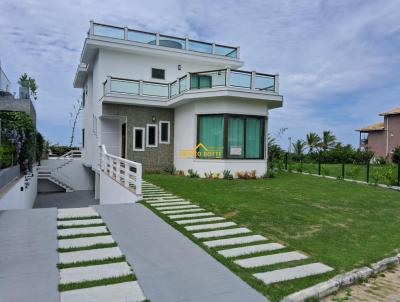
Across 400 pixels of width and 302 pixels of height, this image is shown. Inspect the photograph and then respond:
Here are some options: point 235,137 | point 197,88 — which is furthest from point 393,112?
point 197,88

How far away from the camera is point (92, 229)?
5777 mm

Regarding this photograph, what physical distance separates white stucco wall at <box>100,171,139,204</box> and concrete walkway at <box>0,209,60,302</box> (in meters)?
2.99

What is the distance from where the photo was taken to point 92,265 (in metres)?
4.13

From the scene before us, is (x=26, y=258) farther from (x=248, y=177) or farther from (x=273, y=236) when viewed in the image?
(x=248, y=177)

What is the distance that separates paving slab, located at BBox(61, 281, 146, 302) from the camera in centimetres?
326

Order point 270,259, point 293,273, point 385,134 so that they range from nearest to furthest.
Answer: point 293,273
point 270,259
point 385,134

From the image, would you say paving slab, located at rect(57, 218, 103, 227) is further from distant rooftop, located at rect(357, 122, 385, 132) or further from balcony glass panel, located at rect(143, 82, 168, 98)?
distant rooftop, located at rect(357, 122, 385, 132)

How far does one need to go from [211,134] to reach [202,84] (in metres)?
2.42

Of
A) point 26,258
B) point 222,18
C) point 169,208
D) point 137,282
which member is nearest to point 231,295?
point 137,282

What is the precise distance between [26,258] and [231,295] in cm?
290

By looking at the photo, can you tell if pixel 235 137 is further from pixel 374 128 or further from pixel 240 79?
pixel 374 128

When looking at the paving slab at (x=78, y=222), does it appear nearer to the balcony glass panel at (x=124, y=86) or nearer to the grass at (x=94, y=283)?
the grass at (x=94, y=283)

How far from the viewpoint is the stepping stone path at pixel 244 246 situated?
417cm

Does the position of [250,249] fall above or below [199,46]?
below
